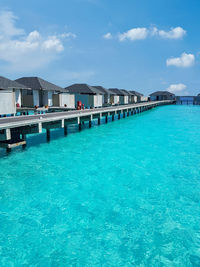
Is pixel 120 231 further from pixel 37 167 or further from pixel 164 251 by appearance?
pixel 37 167

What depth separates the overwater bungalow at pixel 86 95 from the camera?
3578cm

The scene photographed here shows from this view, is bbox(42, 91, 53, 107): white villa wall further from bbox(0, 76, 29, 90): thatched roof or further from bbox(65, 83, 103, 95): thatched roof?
bbox(65, 83, 103, 95): thatched roof

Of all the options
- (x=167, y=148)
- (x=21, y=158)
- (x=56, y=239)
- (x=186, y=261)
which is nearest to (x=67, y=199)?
(x=56, y=239)

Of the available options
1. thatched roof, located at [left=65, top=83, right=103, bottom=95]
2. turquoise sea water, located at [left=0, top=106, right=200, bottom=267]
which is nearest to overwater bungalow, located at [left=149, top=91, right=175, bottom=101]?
thatched roof, located at [left=65, top=83, right=103, bottom=95]

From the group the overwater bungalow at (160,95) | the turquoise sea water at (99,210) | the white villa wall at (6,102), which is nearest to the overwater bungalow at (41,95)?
the white villa wall at (6,102)

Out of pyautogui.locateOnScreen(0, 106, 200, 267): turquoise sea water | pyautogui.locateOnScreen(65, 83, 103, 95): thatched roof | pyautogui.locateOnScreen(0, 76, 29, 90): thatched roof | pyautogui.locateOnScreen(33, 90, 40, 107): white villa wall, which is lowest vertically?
pyautogui.locateOnScreen(0, 106, 200, 267): turquoise sea water

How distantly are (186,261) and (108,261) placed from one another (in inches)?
85.5

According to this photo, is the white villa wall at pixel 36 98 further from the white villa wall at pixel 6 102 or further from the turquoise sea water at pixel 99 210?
the turquoise sea water at pixel 99 210

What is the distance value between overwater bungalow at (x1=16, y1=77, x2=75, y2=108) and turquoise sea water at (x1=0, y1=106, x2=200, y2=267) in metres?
15.5

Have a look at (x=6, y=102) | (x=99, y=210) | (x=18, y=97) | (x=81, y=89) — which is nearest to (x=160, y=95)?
(x=81, y=89)

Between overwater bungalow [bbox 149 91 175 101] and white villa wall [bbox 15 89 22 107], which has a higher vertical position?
overwater bungalow [bbox 149 91 175 101]

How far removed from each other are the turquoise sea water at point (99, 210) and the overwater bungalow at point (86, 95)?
21686 millimetres

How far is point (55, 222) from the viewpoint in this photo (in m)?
7.32

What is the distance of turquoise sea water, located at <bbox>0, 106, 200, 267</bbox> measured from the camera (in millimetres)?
→ 5977
